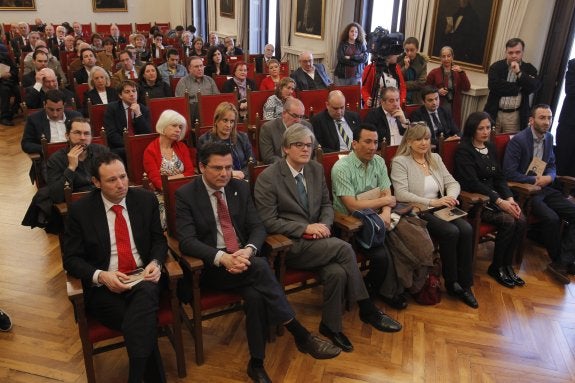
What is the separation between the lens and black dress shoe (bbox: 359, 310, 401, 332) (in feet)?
10.2

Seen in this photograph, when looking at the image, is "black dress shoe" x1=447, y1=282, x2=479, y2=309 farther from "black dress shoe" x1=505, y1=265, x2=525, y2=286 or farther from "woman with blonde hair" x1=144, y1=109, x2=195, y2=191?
"woman with blonde hair" x1=144, y1=109, x2=195, y2=191

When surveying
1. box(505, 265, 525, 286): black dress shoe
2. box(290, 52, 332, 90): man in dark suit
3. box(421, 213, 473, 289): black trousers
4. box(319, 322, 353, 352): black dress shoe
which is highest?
box(290, 52, 332, 90): man in dark suit

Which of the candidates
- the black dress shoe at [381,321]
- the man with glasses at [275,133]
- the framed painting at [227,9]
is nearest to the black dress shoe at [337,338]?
the black dress shoe at [381,321]

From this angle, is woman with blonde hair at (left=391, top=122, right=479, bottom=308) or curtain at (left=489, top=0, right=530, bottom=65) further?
curtain at (left=489, top=0, right=530, bottom=65)

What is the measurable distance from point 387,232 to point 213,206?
1.24 m

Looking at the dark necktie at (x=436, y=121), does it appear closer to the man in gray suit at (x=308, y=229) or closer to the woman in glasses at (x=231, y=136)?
the woman in glasses at (x=231, y=136)

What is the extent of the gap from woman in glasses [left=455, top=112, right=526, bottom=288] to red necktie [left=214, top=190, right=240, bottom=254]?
2036mm

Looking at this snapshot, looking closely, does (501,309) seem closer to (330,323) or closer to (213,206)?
(330,323)

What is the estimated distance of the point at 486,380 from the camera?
2.71 metres

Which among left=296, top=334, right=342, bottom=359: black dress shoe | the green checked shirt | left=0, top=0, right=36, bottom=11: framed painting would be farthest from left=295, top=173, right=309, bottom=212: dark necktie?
left=0, top=0, right=36, bottom=11: framed painting

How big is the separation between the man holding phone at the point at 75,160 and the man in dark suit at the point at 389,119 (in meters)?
2.50

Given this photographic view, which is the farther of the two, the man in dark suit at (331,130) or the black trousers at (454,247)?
Answer: the man in dark suit at (331,130)

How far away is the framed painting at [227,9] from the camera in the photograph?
12139 millimetres

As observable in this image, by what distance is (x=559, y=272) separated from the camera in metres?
3.82
